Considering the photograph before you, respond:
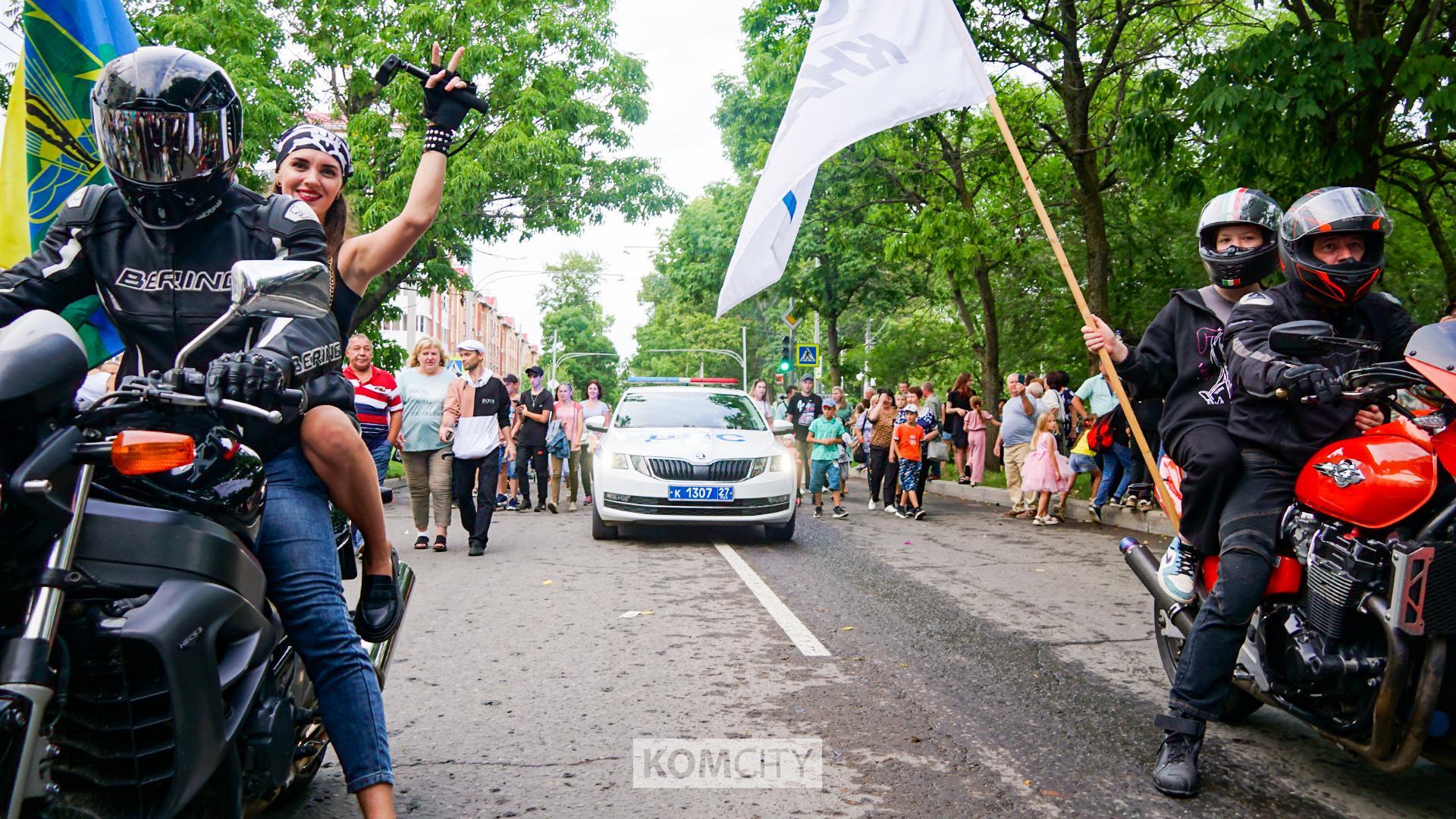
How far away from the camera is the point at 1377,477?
10.00ft

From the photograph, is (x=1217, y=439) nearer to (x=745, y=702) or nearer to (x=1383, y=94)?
(x=745, y=702)

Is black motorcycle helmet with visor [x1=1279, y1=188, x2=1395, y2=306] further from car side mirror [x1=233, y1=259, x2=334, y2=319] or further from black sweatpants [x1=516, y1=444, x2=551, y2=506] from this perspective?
black sweatpants [x1=516, y1=444, x2=551, y2=506]

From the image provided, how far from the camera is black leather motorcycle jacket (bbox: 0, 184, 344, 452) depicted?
2.49 m

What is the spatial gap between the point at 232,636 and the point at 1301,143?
8.79 m

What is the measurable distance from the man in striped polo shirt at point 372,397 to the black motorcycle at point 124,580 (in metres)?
6.01

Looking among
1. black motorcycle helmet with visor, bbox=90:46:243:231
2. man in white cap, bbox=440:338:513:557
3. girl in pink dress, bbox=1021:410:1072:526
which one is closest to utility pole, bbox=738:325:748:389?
girl in pink dress, bbox=1021:410:1072:526

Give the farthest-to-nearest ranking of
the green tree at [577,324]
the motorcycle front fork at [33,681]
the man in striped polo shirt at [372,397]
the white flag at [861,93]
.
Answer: the green tree at [577,324], the man in striped polo shirt at [372,397], the white flag at [861,93], the motorcycle front fork at [33,681]

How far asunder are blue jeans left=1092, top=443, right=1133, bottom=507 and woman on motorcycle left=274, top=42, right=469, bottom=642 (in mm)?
10817

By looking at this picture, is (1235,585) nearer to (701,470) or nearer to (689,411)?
(701,470)

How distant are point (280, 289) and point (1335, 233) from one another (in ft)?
10.2

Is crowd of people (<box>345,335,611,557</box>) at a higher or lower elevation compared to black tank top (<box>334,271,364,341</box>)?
lower

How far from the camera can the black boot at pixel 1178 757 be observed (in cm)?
341

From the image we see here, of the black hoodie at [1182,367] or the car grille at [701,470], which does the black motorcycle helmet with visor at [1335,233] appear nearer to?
the black hoodie at [1182,367]
